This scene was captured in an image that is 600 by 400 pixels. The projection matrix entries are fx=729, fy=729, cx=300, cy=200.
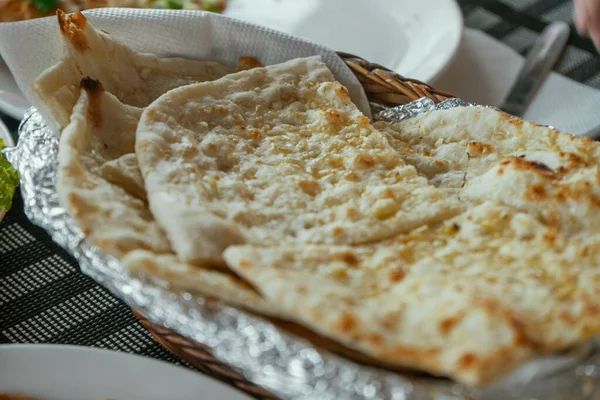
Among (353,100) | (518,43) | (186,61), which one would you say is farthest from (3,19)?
(518,43)

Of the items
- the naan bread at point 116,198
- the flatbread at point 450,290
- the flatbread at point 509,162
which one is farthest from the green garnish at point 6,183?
the flatbread at point 509,162

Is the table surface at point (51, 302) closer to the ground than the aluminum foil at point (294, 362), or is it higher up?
closer to the ground

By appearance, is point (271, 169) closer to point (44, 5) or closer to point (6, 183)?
point (6, 183)

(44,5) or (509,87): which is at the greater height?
(509,87)

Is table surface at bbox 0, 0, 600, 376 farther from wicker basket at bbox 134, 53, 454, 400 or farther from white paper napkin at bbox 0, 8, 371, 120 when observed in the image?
white paper napkin at bbox 0, 8, 371, 120

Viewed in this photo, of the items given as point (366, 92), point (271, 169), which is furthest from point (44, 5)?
point (271, 169)

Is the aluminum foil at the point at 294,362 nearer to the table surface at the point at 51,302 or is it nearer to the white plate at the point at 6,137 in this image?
the table surface at the point at 51,302

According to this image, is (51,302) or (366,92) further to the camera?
(366,92)
